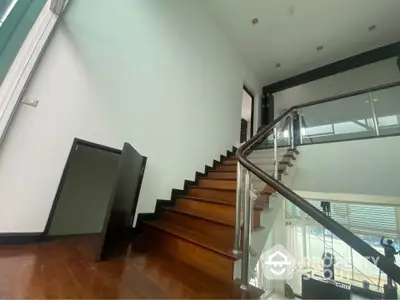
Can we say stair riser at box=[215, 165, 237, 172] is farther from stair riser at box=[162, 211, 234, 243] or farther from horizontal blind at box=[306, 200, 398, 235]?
horizontal blind at box=[306, 200, 398, 235]

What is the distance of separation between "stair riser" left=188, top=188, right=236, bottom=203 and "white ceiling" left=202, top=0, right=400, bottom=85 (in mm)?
4526

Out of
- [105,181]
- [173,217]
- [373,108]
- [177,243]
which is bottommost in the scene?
[177,243]

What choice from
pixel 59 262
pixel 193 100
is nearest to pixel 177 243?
pixel 59 262

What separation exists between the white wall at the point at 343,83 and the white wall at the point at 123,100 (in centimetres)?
336

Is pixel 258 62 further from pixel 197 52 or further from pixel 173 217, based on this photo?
pixel 173 217

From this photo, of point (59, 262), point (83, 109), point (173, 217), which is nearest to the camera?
point (59, 262)

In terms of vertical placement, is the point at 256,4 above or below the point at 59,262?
above

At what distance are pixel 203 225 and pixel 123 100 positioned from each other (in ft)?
7.07

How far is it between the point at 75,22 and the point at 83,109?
1.14 m

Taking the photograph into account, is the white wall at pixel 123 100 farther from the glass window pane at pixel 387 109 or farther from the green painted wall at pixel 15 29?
the glass window pane at pixel 387 109

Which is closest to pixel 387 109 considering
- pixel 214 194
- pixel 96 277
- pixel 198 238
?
pixel 214 194

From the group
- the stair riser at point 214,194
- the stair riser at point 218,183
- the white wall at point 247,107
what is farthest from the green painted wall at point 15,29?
Result: the white wall at point 247,107

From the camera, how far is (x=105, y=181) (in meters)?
3.84

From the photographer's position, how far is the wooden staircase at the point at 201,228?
1.89 metres
